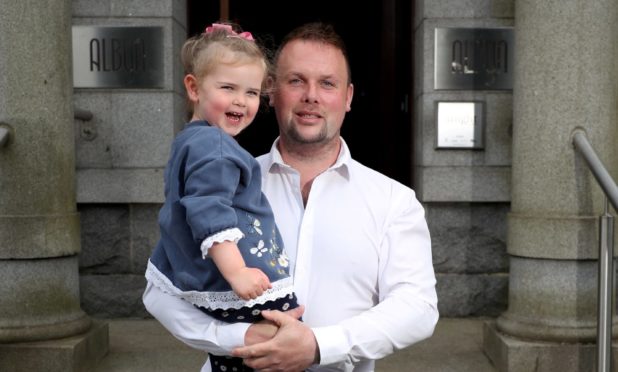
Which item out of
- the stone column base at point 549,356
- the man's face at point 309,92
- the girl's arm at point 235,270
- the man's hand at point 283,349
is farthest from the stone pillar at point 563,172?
the girl's arm at point 235,270

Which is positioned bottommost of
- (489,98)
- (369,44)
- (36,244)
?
(36,244)

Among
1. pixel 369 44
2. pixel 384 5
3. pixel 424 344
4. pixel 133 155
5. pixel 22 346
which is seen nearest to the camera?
pixel 22 346

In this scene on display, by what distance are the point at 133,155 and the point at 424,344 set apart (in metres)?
2.57

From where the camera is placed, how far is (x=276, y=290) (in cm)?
204

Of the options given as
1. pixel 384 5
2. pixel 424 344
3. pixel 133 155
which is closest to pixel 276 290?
pixel 424 344

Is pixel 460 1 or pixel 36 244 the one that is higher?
pixel 460 1

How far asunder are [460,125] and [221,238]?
390cm

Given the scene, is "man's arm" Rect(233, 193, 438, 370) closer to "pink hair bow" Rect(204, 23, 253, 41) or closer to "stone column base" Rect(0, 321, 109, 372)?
"pink hair bow" Rect(204, 23, 253, 41)

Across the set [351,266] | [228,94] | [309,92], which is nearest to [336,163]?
[309,92]

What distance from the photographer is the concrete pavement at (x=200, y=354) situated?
174 inches

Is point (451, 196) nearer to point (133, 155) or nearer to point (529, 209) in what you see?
point (529, 209)

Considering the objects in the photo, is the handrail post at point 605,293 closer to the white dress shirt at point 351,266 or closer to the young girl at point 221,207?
the white dress shirt at point 351,266

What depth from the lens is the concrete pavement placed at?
441cm

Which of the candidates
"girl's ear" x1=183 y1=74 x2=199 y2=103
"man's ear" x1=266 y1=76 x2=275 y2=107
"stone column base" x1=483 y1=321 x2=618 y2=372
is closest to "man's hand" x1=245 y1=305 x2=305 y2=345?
"girl's ear" x1=183 y1=74 x2=199 y2=103
